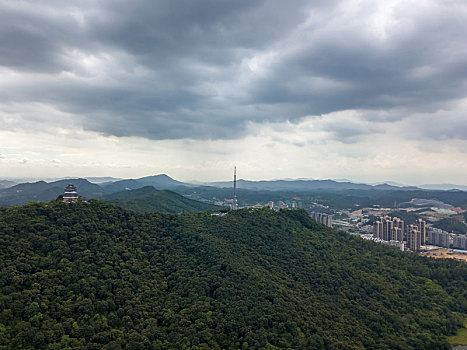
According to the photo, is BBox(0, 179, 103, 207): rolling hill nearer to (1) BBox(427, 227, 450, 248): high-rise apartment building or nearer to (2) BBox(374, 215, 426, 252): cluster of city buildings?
(2) BBox(374, 215, 426, 252): cluster of city buildings

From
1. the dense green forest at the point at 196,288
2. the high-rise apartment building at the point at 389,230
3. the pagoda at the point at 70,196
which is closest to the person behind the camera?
the dense green forest at the point at 196,288

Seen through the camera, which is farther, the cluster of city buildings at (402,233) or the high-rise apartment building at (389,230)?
the high-rise apartment building at (389,230)

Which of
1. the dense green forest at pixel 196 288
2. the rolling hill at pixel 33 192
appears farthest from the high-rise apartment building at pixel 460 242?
the rolling hill at pixel 33 192

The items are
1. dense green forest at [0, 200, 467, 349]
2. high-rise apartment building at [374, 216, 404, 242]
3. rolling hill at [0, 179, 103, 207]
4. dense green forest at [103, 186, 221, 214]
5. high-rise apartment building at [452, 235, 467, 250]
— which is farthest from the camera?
rolling hill at [0, 179, 103, 207]

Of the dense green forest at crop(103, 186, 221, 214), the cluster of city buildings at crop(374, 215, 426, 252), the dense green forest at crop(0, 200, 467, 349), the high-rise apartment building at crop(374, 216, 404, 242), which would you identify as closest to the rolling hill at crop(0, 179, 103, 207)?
the dense green forest at crop(103, 186, 221, 214)

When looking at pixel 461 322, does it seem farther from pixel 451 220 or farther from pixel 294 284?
pixel 451 220

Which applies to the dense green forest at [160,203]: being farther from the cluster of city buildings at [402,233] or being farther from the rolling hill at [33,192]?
the cluster of city buildings at [402,233]

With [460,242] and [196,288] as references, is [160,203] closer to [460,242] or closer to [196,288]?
[196,288]
